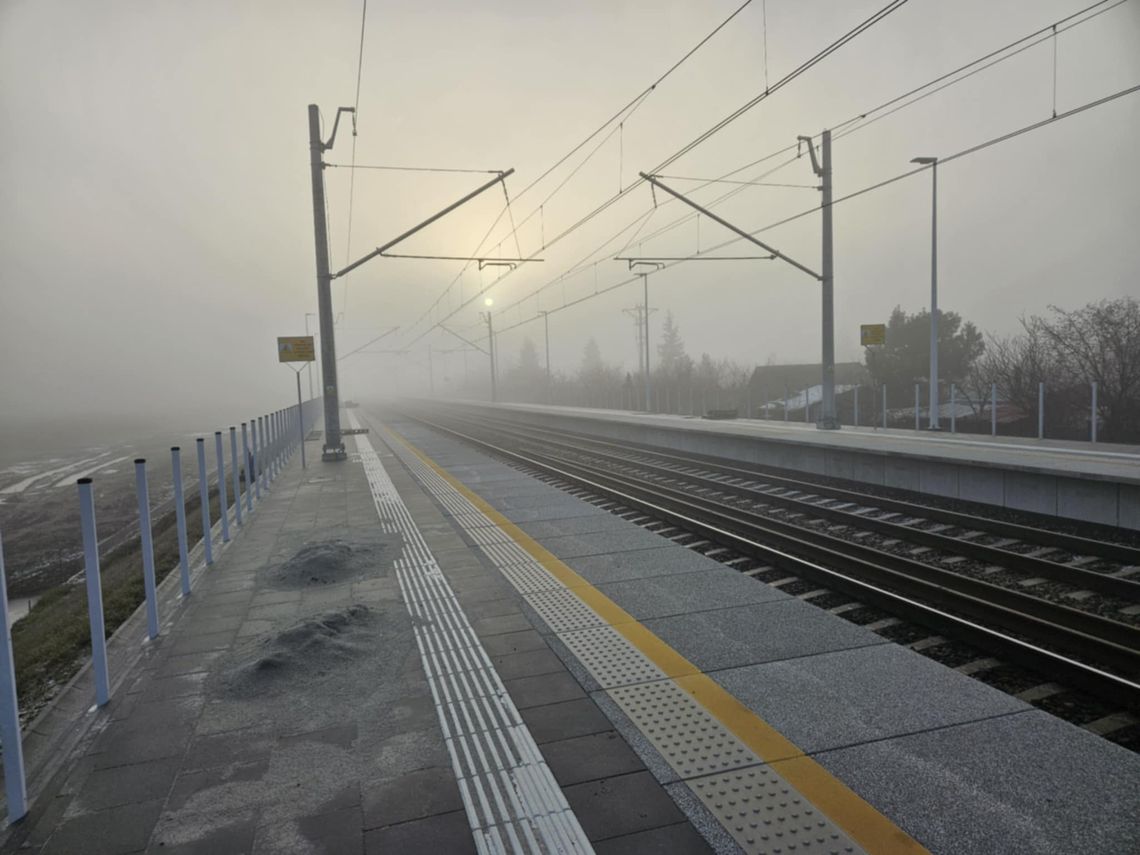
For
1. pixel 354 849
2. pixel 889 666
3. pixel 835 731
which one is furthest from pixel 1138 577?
pixel 354 849

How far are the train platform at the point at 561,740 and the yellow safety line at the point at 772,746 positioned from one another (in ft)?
0.04

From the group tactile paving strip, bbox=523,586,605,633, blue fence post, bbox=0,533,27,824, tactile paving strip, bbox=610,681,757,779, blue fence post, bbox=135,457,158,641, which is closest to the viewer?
blue fence post, bbox=0,533,27,824

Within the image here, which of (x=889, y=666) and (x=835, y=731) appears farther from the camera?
(x=889, y=666)

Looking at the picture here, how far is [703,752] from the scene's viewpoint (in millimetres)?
3416

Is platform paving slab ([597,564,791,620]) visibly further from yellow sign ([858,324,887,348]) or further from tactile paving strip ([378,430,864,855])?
yellow sign ([858,324,887,348])

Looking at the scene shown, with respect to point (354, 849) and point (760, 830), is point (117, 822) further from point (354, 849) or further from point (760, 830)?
point (760, 830)

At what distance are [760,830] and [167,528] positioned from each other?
15846 millimetres

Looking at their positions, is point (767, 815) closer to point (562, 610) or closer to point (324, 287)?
point (562, 610)

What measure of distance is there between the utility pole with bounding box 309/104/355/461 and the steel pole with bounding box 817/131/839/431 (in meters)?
12.2

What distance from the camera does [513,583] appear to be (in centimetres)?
655

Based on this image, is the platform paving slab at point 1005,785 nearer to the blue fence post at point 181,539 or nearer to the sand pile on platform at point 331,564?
the sand pile on platform at point 331,564

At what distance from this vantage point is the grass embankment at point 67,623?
674 cm

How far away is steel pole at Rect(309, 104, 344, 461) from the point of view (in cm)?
1703

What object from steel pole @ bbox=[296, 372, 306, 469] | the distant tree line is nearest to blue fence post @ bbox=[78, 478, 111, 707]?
steel pole @ bbox=[296, 372, 306, 469]
